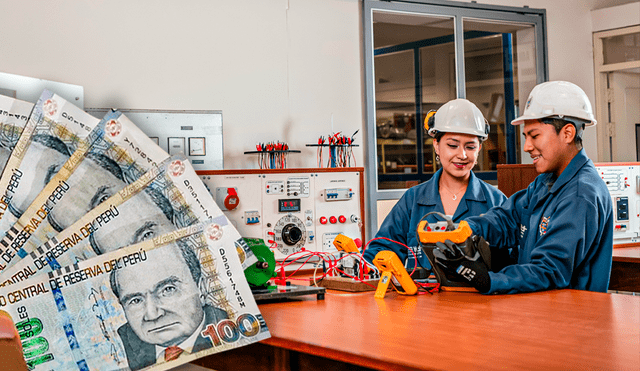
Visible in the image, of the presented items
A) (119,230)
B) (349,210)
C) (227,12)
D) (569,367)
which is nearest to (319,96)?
(227,12)

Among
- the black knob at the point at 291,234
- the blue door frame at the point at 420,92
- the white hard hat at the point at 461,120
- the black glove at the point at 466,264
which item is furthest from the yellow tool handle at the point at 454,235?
the blue door frame at the point at 420,92

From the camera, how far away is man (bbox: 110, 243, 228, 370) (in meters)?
1.32

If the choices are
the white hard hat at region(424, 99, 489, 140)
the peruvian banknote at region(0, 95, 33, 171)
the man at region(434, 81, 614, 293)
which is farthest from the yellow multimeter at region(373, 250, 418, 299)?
the peruvian banknote at region(0, 95, 33, 171)

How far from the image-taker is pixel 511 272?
191cm

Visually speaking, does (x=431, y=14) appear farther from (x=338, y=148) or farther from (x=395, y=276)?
(x=395, y=276)

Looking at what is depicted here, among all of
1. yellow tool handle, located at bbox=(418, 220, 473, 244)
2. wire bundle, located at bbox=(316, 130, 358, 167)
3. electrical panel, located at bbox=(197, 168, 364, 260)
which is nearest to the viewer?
yellow tool handle, located at bbox=(418, 220, 473, 244)

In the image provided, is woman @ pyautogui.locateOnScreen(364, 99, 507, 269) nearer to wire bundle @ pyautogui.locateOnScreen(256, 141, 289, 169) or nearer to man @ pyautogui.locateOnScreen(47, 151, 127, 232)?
wire bundle @ pyautogui.locateOnScreen(256, 141, 289, 169)

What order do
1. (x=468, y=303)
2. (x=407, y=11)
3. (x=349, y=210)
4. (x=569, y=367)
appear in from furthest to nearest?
1. (x=407, y=11)
2. (x=349, y=210)
3. (x=468, y=303)
4. (x=569, y=367)

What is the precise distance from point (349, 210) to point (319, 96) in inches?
46.3

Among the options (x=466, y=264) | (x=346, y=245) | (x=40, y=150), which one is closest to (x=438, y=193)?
(x=346, y=245)

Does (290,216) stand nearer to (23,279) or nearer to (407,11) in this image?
(23,279)

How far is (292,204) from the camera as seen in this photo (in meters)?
3.18

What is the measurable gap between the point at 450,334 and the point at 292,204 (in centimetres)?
185

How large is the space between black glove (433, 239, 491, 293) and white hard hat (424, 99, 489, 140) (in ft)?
2.87
